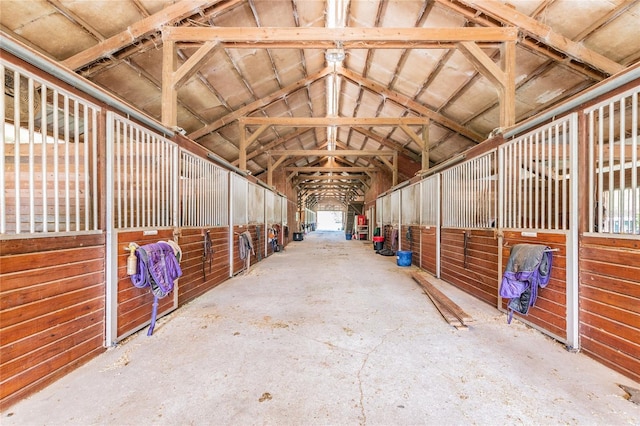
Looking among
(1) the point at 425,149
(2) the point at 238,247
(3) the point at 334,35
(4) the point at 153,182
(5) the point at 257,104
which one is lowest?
(2) the point at 238,247

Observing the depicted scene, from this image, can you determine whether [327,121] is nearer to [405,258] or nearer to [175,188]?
[405,258]

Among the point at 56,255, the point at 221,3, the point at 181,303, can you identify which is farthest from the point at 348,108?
the point at 56,255

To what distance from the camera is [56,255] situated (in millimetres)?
1738

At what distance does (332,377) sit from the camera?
1707 mm

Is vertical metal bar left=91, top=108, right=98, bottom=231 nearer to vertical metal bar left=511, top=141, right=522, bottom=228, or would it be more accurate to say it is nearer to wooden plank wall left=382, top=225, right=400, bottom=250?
vertical metal bar left=511, top=141, right=522, bottom=228

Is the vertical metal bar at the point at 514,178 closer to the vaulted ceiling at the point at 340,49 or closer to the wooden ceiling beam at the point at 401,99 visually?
the vaulted ceiling at the point at 340,49

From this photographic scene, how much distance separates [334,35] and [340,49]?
24cm

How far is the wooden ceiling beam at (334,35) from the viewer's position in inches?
148

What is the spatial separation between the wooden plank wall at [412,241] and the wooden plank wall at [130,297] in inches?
201

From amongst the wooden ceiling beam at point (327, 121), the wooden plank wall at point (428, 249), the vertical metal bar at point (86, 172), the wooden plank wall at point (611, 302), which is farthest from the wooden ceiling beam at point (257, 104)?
the wooden plank wall at point (611, 302)

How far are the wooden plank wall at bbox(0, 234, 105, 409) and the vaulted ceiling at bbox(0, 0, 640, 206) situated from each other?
2.30 meters

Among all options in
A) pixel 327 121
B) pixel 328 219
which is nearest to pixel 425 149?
pixel 327 121

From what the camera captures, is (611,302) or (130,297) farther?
(130,297)

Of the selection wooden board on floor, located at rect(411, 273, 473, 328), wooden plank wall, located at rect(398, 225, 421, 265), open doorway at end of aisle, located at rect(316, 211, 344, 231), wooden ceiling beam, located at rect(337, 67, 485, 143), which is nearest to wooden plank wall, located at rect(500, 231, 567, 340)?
wooden board on floor, located at rect(411, 273, 473, 328)
